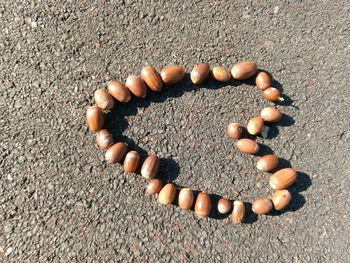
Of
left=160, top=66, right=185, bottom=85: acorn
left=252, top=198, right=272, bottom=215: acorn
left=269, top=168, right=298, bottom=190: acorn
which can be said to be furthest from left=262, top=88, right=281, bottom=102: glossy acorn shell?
left=252, top=198, right=272, bottom=215: acorn

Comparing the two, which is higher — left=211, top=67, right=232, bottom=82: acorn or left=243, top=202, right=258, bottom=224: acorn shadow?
left=211, top=67, right=232, bottom=82: acorn

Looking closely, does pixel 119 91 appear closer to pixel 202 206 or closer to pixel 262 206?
pixel 202 206

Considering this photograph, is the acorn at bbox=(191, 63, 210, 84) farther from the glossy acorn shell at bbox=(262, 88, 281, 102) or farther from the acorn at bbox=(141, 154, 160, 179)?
the acorn at bbox=(141, 154, 160, 179)

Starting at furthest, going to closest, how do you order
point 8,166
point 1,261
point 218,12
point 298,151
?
point 218,12, point 298,151, point 8,166, point 1,261

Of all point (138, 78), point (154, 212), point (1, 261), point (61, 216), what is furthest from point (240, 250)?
point (1, 261)

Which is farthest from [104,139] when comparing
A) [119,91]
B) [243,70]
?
[243,70]

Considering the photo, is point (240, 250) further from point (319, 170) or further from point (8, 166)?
point (8, 166)
